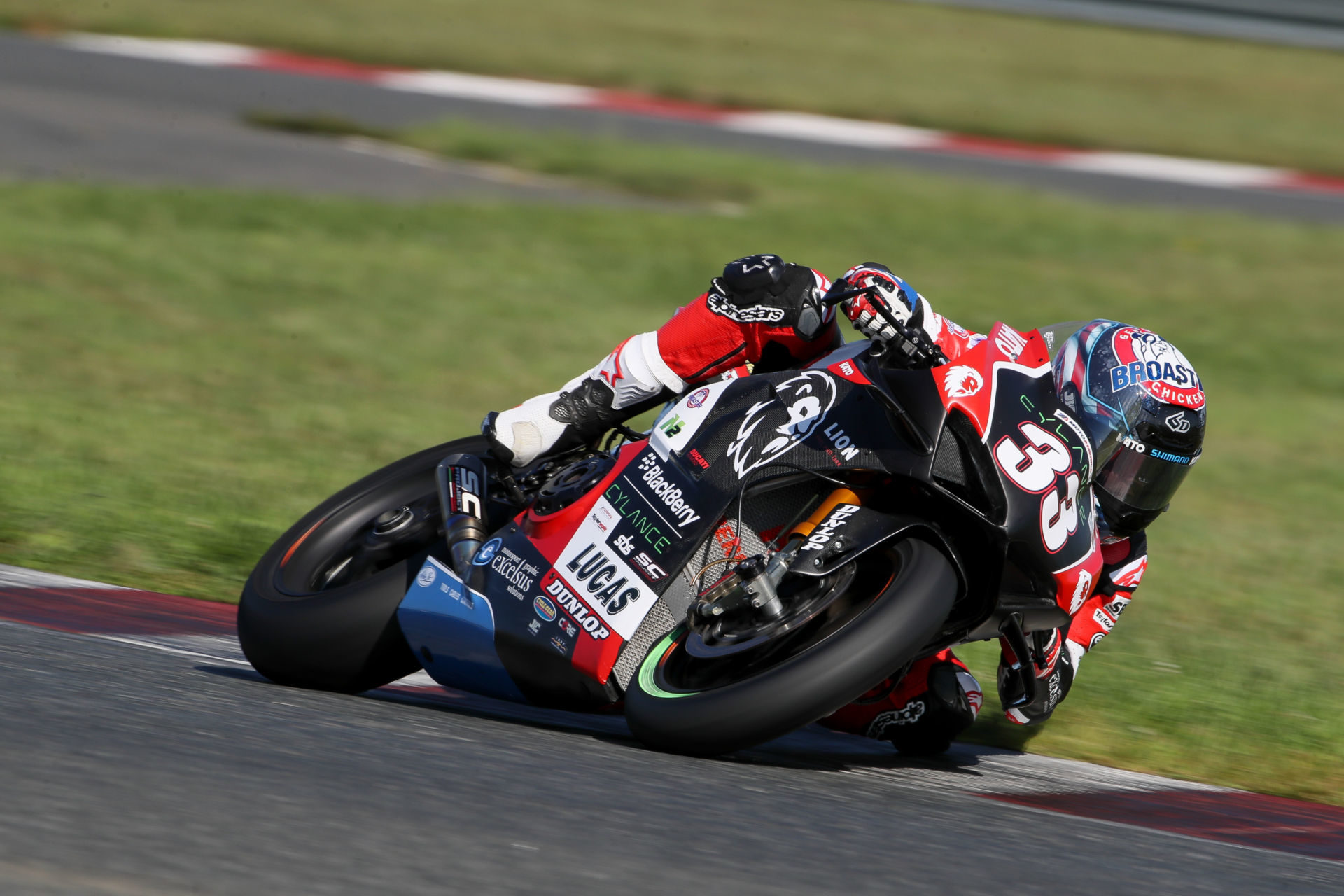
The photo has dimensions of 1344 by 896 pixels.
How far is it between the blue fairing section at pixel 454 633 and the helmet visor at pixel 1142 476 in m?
1.48

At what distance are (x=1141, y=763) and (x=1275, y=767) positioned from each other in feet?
1.25

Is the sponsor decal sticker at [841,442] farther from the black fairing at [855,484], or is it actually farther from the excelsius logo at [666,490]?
the excelsius logo at [666,490]

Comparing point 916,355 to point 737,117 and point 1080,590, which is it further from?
point 737,117

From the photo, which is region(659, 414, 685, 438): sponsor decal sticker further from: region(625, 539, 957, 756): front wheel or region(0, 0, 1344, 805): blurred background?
region(0, 0, 1344, 805): blurred background

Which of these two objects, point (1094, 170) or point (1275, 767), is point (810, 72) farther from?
point (1275, 767)

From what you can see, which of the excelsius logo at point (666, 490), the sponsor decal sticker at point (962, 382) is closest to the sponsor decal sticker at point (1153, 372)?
the sponsor decal sticker at point (962, 382)

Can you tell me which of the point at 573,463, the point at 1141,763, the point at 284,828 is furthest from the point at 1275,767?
the point at 284,828

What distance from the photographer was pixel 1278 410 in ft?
34.0

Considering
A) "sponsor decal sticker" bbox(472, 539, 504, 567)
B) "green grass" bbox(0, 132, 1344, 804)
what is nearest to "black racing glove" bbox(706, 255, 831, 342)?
"sponsor decal sticker" bbox(472, 539, 504, 567)

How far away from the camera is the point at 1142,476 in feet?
12.6

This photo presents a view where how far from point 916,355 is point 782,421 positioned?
0.33 metres

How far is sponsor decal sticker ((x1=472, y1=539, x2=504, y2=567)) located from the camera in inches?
151

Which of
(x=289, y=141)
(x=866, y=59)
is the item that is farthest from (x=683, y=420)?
(x=866, y=59)

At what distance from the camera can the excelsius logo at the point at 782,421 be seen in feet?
11.8
